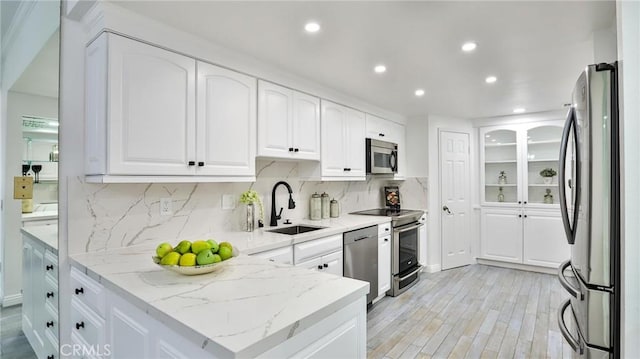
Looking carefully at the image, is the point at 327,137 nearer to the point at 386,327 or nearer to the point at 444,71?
the point at 444,71

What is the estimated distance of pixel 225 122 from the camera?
7.57ft

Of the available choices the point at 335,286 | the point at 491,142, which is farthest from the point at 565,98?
the point at 335,286

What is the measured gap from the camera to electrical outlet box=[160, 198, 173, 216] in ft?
7.49

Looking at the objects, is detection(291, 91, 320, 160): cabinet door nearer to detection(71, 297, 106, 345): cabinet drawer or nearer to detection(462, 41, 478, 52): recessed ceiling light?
detection(462, 41, 478, 52): recessed ceiling light

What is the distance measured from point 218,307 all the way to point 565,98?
4492mm

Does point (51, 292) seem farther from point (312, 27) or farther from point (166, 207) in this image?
point (312, 27)

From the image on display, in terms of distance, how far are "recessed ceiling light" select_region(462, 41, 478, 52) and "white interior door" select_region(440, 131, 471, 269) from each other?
8.60 feet

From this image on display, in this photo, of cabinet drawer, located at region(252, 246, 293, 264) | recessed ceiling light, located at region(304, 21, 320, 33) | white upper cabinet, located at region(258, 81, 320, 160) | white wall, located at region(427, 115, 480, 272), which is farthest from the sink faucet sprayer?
white wall, located at region(427, 115, 480, 272)

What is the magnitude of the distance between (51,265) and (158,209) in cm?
65

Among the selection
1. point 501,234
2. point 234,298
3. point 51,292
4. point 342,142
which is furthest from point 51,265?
point 501,234

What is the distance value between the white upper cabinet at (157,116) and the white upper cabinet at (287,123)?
9.9 inches

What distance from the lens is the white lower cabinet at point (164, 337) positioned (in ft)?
3.37

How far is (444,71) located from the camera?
113 inches

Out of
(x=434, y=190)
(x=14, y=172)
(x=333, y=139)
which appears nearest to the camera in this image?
(x=14, y=172)
